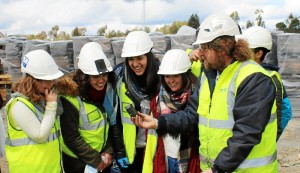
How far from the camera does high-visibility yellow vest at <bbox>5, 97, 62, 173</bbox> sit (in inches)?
111

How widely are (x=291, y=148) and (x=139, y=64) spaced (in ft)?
16.0

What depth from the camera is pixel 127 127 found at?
336 cm

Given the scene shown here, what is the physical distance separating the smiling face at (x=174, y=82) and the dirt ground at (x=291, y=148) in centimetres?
353

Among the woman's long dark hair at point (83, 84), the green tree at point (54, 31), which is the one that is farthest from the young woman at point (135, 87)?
the green tree at point (54, 31)

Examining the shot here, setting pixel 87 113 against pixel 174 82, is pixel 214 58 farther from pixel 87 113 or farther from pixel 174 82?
pixel 87 113

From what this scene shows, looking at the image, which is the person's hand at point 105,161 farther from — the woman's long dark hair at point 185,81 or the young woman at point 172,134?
the woman's long dark hair at point 185,81

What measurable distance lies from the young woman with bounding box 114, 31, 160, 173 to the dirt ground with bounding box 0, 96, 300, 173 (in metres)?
3.34

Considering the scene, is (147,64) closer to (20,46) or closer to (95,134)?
(95,134)

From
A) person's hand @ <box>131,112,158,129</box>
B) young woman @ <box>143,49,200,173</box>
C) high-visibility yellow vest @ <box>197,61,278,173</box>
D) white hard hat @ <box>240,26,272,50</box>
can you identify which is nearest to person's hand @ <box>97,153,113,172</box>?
young woman @ <box>143,49,200,173</box>

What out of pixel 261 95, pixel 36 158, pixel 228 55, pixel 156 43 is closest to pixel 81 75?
pixel 36 158

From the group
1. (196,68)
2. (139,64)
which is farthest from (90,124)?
(196,68)

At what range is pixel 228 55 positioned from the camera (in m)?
2.42

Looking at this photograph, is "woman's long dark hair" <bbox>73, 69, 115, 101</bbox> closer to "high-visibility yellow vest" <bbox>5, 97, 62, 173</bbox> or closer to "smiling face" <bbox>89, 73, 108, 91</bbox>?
"smiling face" <bbox>89, 73, 108, 91</bbox>

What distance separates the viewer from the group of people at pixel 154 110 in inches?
91.5
